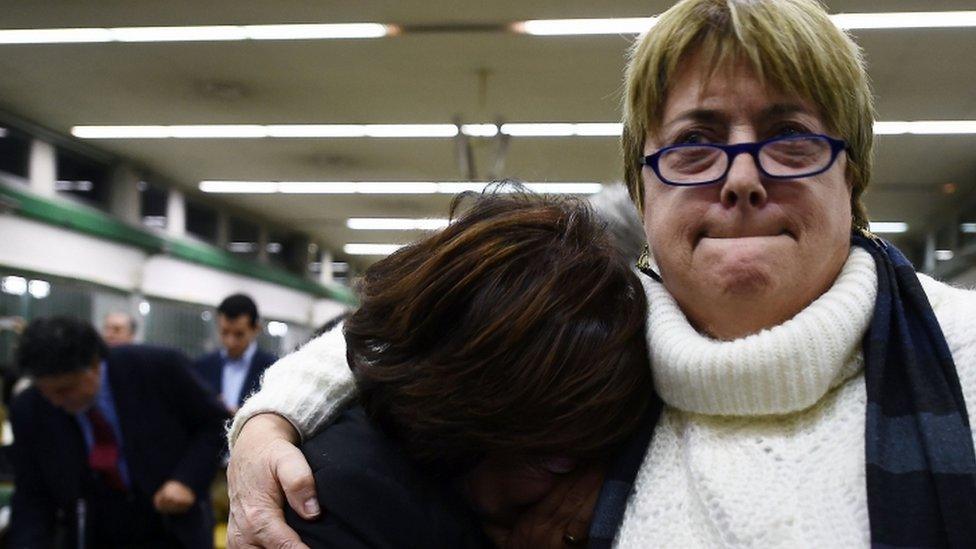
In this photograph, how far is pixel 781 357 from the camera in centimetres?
95

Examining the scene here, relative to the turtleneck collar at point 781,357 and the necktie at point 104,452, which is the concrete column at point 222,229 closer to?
the necktie at point 104,452

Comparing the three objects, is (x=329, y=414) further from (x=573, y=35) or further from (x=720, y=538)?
(x=573, y=35)

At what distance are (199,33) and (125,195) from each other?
Answer: 14.6 feet

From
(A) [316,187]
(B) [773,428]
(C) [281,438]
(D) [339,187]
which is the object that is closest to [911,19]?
(B) [773,428]

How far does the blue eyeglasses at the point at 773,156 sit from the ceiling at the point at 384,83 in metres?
3.57

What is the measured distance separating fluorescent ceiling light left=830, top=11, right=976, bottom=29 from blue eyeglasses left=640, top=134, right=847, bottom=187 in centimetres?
487

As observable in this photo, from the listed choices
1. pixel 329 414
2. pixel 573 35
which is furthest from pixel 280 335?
pixel 329 414

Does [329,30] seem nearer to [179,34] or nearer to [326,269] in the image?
[179,34]

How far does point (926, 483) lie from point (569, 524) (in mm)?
430

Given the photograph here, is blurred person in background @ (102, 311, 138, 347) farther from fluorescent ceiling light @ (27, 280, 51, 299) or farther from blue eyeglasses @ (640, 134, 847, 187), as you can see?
blue eyeglasses @ (640, 134, 847, 187)

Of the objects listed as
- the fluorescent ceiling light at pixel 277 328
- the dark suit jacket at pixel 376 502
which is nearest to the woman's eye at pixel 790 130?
the dark suit jacket at pixel 376 502

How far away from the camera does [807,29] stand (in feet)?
3.32

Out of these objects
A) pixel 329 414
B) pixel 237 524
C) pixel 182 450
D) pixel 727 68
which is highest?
pixel 727 68

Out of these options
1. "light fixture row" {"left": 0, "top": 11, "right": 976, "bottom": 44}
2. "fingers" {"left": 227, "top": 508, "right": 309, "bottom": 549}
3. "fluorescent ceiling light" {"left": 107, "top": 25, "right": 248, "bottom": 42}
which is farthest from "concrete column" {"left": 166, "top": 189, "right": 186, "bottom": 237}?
"fingers" {"left": 227, "top": 508, "right": 309, "bottom": 549}
